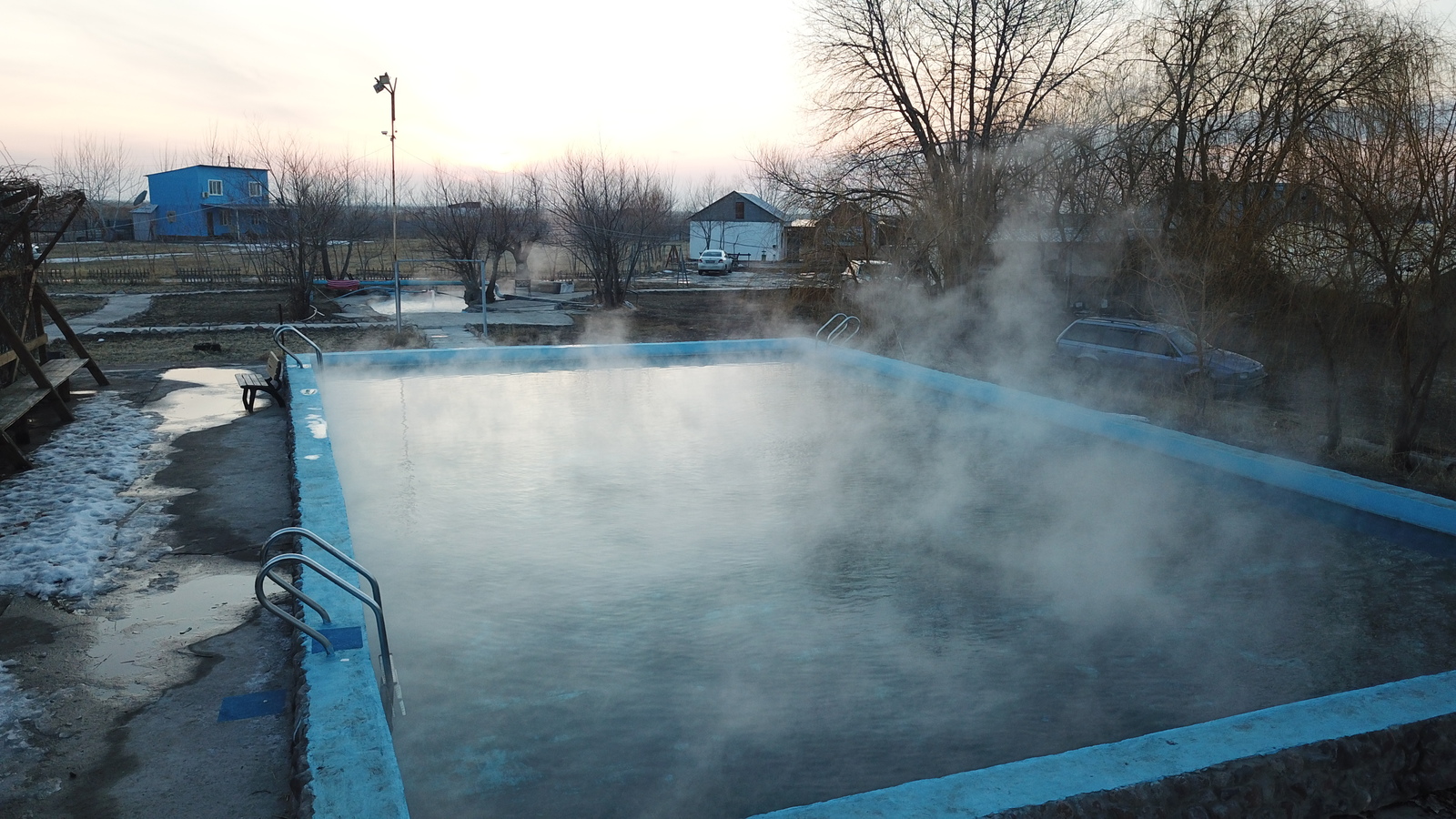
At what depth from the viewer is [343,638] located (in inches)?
126

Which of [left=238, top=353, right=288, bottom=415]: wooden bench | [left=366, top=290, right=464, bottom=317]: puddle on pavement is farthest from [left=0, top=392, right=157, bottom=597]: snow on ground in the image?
[left=366, top=290, right=464, bottom=317]: puddle on pavement

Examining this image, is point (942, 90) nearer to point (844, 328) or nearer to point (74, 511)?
point (844, 328)

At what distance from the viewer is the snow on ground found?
388cm

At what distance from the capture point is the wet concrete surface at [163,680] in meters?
2.45

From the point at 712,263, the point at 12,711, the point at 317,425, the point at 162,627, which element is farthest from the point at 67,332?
the point at 712,263

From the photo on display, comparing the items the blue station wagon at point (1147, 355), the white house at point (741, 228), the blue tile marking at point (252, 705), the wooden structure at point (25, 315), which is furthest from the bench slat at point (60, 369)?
the white house at point (741, 228)

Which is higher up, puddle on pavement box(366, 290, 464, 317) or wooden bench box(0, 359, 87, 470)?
puddle on pavement box(366, 290, 464, 317)

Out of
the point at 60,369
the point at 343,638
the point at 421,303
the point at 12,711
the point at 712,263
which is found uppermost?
the point at 712,263

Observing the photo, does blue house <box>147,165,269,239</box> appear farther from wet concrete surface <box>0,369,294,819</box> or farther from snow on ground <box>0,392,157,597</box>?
wet concrete surface <box>0,369,294,819</box>

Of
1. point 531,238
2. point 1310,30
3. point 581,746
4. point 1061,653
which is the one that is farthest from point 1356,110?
point 531,238

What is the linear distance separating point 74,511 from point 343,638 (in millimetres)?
2480

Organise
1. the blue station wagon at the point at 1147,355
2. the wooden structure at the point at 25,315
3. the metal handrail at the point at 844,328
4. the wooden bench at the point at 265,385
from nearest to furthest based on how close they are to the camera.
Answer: the wooden structure at the point at 25,315, the wooden bench at the point at 265,385, the blue station wagon at the point at 1147,355, the metal handrail at the point at 844,328

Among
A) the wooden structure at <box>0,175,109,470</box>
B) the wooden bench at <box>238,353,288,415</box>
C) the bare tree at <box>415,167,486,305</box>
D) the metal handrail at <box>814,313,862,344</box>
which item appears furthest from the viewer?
the bare tree at <box>415,167,486,305</box>

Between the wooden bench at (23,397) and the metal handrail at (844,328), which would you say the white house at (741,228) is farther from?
the wooden bench at (23,397)
